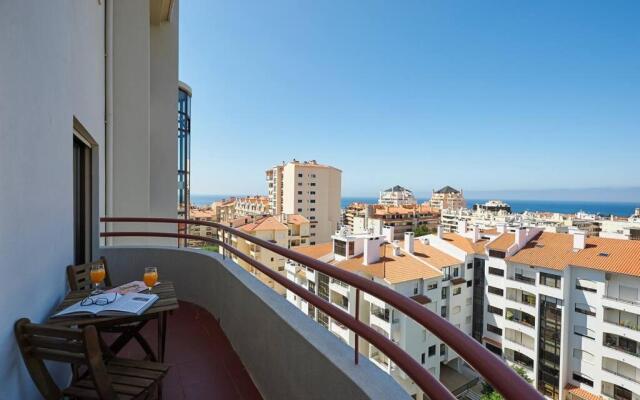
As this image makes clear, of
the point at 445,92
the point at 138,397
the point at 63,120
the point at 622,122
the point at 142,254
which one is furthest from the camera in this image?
the point at 622,122

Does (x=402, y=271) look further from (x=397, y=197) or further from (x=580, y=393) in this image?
(x=397, y=197)

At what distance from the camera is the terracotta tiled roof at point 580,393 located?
1669cm

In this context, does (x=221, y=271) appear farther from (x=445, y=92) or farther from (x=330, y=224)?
(x=330, y=224)

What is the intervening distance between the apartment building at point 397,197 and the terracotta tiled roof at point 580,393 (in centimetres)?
8036

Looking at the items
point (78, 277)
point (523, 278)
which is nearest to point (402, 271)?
point (523, 278)

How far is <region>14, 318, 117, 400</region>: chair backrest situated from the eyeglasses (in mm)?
532

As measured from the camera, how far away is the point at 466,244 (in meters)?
24.0

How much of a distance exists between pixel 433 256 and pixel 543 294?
21.8 feet

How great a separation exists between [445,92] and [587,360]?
112ft

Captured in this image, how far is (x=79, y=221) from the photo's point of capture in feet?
11.5

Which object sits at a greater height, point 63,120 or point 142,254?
point 63,120

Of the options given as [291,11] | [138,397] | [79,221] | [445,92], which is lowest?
[138,397]

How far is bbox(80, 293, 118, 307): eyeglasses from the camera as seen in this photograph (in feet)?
6.66

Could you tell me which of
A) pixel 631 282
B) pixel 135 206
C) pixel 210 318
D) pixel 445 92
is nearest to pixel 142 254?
pixel 210 318
